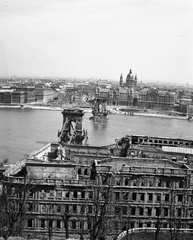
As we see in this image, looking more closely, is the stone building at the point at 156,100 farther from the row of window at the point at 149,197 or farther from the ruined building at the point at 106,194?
the row of window at the point at 149,197

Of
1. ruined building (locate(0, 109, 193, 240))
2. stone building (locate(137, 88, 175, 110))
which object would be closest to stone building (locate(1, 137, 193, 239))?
ruined building (locate(0, 109, 193, 240))

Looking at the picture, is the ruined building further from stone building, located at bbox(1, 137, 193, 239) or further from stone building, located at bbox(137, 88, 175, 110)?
stone building, located at bbox(137, 88, 175, 110)

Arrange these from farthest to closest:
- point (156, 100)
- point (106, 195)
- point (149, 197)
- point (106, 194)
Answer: point (156, 100)
point (149, 197)
point (106, 194)
point (106, 195)

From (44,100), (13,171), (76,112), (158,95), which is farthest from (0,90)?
(13,171)

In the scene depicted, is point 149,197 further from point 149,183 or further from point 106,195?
point 106,195

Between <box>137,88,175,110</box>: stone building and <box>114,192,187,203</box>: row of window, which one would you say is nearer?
<box>114,192,187,203</box>: row of window

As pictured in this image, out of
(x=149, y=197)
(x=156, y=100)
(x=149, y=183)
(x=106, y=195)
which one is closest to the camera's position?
(x=106, y=195)

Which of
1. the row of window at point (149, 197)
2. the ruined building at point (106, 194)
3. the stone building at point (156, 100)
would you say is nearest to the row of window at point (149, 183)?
the ruined building at point (106, 194)

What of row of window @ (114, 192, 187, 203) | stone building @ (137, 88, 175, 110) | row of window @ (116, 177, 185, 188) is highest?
row of window @ (116, 177, 185, 188)

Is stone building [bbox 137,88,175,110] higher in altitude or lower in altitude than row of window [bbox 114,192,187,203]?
lower

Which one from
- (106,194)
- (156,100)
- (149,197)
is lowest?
(156,100)

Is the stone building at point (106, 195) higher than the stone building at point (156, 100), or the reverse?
the stone building at point (106, 195)

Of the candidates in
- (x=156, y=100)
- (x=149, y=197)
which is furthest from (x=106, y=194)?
(x=156, y=100)
